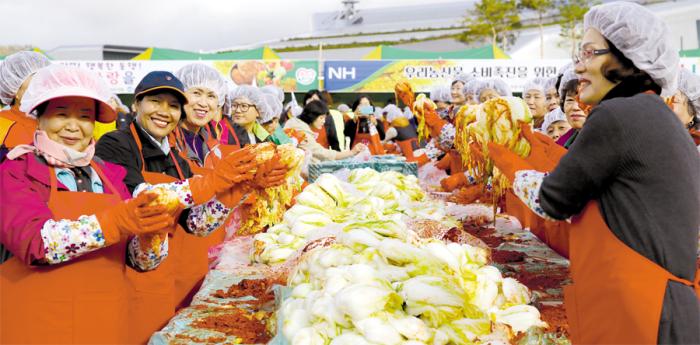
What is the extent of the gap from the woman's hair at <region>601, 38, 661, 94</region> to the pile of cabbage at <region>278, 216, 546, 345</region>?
0.87m

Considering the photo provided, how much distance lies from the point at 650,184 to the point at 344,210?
7.57 feet

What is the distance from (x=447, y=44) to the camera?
41.9 metres

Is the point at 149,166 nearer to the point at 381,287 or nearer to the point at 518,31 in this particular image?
the point at 381,287

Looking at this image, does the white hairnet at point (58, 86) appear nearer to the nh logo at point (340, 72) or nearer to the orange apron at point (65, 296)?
the orange apron at point (65, 296)

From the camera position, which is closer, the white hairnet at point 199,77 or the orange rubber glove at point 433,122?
the white hairnet at point 199,77

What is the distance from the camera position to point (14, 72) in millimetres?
3953

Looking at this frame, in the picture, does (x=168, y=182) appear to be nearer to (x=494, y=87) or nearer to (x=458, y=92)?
(x=494, y=87)

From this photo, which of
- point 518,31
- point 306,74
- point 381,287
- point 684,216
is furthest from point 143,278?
point 518,31

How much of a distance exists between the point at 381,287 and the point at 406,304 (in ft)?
0.34

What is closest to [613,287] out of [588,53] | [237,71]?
[588,53]

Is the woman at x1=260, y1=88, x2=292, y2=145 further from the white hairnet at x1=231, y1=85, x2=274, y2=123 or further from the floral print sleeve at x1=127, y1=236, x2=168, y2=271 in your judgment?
the floral print sleeve at x1=127, y1=236, x2=168, y2=271

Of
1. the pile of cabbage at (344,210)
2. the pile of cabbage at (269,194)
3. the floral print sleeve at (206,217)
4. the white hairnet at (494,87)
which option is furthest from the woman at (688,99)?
the floral print sleeve at (206,217)

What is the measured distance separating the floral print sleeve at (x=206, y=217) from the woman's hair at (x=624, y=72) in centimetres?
150

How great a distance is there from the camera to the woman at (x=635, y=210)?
1772 mm
